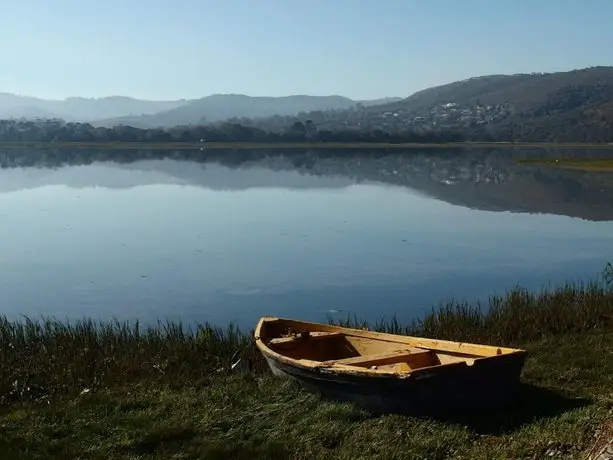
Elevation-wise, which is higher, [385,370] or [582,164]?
[582,164]

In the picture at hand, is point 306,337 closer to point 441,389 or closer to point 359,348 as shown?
point 359,348

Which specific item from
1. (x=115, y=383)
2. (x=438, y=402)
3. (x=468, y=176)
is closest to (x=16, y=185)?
(x=468, y=176)

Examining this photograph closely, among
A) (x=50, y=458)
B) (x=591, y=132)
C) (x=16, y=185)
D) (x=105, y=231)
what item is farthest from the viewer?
(x=591, y=132)

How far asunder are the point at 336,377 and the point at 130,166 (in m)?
59.1

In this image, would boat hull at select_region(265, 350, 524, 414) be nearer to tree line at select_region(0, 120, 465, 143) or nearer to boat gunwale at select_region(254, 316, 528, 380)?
boat gunwale at select_region(254, 316, 528, 380)

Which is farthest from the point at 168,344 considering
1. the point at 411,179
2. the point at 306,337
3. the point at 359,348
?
the point at 411,179

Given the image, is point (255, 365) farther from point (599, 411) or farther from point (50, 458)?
point (599, 411)

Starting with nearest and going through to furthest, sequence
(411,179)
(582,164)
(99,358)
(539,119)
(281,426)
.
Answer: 1. (281,426)
2. (99,358)
3. (411,179)
4. (582,164)
5. (539,119)

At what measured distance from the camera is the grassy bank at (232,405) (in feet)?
21.6

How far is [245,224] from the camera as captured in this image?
86.8 ft

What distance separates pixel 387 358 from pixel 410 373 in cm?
87

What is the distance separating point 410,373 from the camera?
23.5ft

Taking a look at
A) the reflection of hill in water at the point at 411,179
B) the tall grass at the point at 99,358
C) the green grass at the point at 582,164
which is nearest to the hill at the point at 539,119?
the green grass at the point at 582,164

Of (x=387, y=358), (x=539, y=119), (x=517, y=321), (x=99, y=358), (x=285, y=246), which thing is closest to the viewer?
(x=387, y=358)
